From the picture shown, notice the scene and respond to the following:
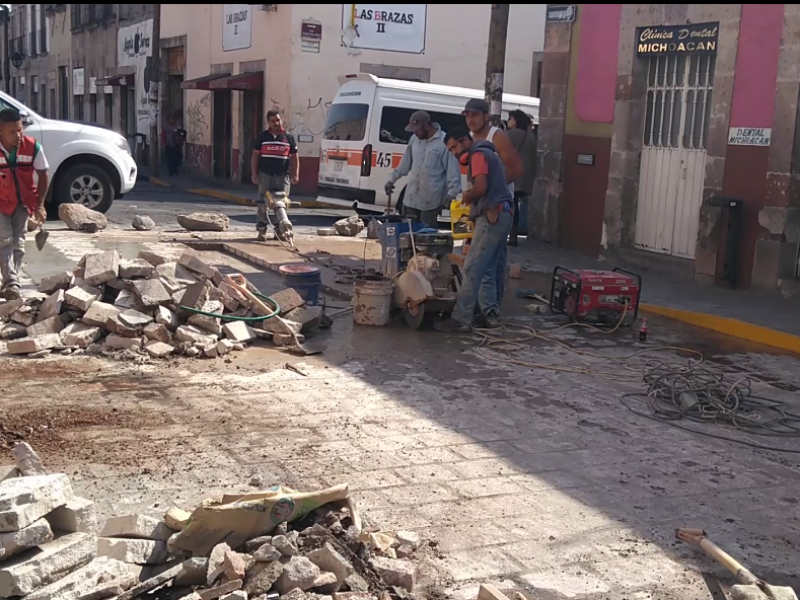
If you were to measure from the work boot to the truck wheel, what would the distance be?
8340 millimetres

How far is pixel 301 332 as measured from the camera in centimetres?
831

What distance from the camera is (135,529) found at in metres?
3.91

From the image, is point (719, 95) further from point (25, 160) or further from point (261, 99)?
point (261, 99)

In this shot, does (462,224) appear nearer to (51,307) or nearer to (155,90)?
(51,307)

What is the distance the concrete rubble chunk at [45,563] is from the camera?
135 inches

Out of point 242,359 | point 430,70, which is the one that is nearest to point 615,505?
point 242,359

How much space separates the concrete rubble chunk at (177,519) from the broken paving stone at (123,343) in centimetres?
364

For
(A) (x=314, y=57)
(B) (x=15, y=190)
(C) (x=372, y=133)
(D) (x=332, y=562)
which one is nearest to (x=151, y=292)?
(B) (x=15, y=190)

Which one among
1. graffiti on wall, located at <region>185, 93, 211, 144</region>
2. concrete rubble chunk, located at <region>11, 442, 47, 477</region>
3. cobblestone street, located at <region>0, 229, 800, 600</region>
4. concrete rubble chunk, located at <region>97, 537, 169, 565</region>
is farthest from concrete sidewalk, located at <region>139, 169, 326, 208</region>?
concrete rubble chunk, located at <region>97, 537, 169, 565</region>

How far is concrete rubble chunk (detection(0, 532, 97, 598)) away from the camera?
3430 mm

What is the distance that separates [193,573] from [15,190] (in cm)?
611

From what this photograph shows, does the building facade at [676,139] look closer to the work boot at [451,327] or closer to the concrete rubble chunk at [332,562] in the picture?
the work boot at [451,327]

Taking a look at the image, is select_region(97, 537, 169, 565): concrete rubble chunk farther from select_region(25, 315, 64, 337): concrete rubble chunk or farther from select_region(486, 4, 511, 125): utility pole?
select_region(486, 4, 511, 125): utility pole

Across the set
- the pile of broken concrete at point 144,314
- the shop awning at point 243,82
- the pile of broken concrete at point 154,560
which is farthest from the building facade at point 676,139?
the shop awning at point 243,82
